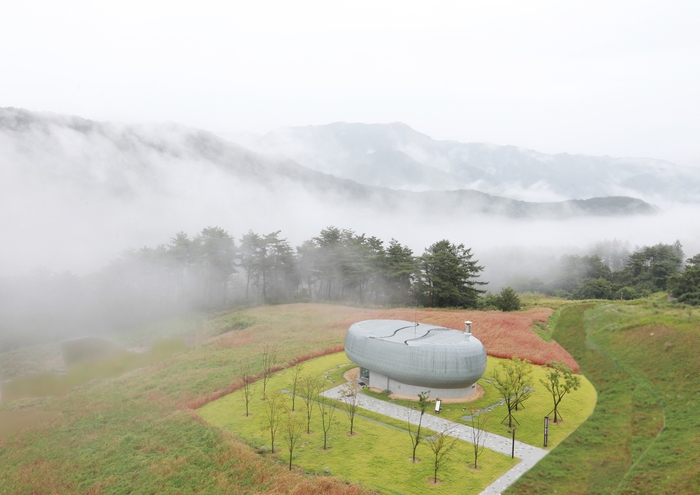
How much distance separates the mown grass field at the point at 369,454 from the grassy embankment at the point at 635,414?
2.02 metres

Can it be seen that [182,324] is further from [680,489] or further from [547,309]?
[680,489]

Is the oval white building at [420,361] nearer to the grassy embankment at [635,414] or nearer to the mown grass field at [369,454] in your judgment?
the mown grass field at [369,454]

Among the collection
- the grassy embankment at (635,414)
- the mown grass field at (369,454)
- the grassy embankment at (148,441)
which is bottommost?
the grassy embankment at (148,441)

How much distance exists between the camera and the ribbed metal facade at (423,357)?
24.8 m

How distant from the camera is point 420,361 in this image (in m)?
25.0

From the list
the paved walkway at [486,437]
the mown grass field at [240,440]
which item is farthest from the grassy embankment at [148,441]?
the paved walkway at [486,437]

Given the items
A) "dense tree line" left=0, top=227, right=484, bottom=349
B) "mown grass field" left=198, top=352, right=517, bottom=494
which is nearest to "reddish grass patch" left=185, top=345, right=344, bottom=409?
"mown grass field" left=198, top=352, right=517, bottom=494

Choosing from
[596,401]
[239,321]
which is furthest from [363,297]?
[596,401]

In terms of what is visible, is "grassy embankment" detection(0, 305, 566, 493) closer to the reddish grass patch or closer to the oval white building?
the reddish grass patch

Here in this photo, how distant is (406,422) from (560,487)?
7.78 m

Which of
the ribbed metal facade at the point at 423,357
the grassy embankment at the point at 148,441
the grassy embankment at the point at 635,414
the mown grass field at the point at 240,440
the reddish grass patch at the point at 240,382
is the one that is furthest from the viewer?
the reddish grass patch at the point at 240,382

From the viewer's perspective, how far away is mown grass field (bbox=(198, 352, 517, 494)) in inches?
661

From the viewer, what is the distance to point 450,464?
59.2ft

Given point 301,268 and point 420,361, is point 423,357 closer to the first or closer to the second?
point 420,361
